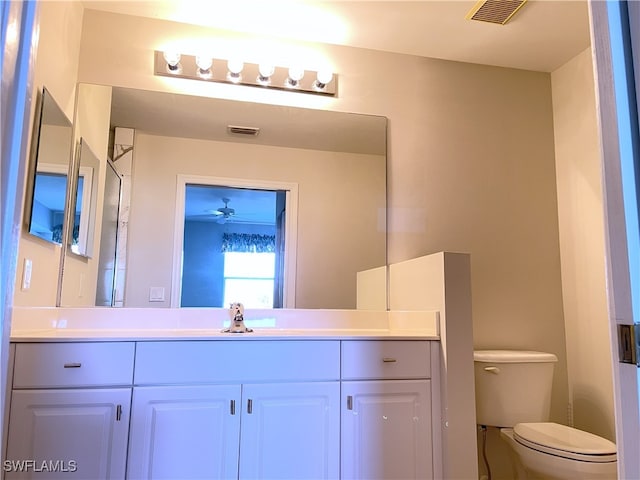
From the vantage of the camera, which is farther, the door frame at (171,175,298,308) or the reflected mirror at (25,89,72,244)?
the door frame at (171,175,298,308)

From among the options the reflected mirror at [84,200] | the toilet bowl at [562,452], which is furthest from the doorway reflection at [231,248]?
the toilet bowl at [562,452]

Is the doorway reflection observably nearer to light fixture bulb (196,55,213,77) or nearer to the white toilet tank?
light fixture bulb (196,55,213,77)

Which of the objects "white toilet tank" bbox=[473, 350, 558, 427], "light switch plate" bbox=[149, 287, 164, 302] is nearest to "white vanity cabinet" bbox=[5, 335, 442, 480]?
"white toilet tank" bbox=[473, 350, 558, 427]

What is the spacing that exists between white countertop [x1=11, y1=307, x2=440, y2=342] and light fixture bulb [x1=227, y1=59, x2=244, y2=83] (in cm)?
120

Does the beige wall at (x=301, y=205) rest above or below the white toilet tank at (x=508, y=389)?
above

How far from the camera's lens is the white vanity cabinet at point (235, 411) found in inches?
61.1

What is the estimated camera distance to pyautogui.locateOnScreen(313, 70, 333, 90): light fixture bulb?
2330 millimetres

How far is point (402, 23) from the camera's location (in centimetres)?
221

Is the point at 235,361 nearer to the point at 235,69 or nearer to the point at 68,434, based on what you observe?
the point at 68,434

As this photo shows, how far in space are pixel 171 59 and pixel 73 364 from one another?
59.0 inches

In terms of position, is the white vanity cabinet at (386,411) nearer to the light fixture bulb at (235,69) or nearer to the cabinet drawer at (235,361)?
the cabinet drawer at (235,361)

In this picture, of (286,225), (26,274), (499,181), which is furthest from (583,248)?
(26,274)

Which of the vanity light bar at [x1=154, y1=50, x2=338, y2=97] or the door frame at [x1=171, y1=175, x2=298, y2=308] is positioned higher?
the vanity light bar at [x1=154, y1=50, x2=338, y2=97]

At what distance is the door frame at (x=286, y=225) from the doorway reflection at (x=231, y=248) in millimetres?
19
